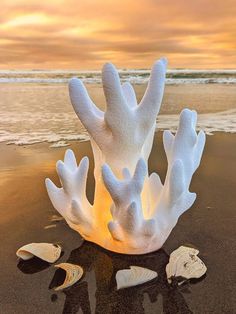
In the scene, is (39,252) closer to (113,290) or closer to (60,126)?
(113,290)

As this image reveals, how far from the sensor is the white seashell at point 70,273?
6.98 ft

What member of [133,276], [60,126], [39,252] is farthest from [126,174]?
[60,126]

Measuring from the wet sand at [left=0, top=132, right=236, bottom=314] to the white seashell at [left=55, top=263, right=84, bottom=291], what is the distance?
0.12 ft

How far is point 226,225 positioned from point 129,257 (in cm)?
86

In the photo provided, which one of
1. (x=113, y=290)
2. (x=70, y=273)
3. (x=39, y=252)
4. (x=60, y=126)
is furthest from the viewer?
(x=60, y=126)

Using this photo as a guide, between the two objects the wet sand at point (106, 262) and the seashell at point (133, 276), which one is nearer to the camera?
the wet sand at point (106, 262)

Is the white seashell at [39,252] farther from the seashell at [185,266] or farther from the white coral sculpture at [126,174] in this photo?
the seashell at [185,266]

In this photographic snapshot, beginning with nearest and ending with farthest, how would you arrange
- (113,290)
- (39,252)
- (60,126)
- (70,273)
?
(113,290) → (70,273) → (39,252) → (60,126)

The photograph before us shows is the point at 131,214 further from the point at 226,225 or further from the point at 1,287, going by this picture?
the point at 226,225

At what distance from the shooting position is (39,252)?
2.38 meters

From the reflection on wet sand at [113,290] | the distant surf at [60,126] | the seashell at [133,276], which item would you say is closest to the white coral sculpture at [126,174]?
the reflection on wet sand at [113,290]

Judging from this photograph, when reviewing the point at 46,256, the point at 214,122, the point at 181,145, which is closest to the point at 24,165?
the point at 46,256

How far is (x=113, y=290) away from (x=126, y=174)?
64cm

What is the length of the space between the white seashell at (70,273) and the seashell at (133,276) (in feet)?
0.78
